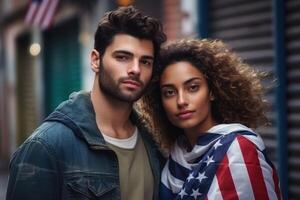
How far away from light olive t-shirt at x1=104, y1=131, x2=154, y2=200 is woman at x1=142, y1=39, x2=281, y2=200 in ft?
0.47

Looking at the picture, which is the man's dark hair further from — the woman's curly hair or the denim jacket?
the denim jacket

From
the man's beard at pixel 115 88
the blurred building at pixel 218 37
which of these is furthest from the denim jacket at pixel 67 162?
the blurred building at pixel 218 37

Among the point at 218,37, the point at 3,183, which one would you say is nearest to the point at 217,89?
the point at 218,37

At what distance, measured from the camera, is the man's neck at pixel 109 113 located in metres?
3.07

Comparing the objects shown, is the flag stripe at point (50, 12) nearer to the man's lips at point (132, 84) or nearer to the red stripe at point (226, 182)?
the man's lips at point (132, 84)

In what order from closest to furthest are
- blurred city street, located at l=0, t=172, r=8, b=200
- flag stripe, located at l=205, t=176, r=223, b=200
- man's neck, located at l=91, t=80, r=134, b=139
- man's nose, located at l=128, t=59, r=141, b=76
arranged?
1. flag stripe, located at l=205, t=176, r=223, b=200
2. man's nose, located at l=128, t=59, r=141, b=76
3. man's neck, located at l=91, t=80, r=134, b=139
4. blurred city street, located at l=0, t=172, r=8, b=200

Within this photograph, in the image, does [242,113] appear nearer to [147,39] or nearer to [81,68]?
[147,39]

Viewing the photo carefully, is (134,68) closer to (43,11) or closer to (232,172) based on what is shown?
(232,172)

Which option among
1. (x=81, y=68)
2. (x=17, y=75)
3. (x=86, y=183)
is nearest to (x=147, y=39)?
(x=86, y=183)

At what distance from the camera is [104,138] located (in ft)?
9.85

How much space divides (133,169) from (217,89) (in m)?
0.68

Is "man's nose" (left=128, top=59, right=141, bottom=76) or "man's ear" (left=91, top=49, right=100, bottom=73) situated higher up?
"man's ear" (left=91, top=49, right=100, bottom=73)

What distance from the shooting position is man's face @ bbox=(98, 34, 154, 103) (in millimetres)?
2973

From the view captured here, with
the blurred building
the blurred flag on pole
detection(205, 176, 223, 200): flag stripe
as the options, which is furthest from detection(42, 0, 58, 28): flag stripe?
detection(205, 176, 223, 200): flag stripe
